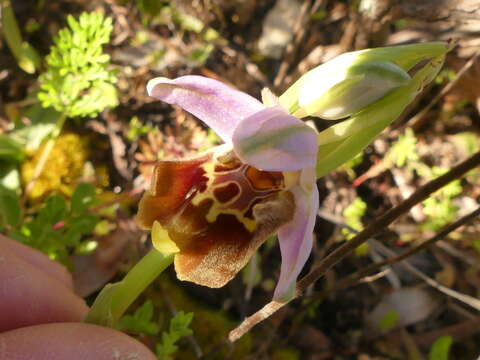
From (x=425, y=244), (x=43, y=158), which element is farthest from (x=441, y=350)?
(x=43, y=158)

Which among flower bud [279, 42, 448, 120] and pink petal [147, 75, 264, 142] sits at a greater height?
flower bud [279, 42, 448, 120]

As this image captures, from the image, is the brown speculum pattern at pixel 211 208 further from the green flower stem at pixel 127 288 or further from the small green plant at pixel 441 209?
the small green plant at pixel 441 209

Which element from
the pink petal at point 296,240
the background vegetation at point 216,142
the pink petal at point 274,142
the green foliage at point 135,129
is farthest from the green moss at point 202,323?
the pink petal at point 274,142

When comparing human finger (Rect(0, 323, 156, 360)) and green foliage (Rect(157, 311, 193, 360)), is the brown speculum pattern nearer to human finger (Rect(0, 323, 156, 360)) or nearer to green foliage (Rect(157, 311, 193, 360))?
human finger (Rect(0, 323, 156, 360))

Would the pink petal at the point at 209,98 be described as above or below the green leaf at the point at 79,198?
above

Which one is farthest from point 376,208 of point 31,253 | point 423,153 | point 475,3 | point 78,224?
point 31,253

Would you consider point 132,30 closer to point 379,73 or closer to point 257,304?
point 257,304

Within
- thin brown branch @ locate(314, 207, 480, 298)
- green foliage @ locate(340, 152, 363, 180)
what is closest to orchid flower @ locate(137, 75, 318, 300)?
thin brown branch @ locate(314, 207, 480, 298)
